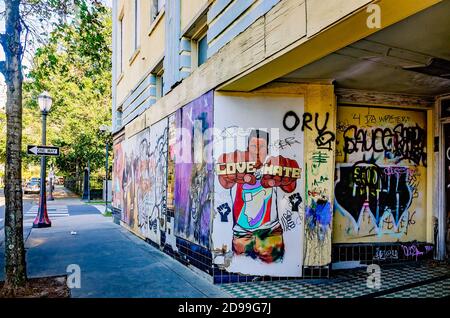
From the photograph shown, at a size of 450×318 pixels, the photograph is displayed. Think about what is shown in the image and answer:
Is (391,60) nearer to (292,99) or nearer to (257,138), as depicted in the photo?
(292,99)

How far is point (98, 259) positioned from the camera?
27.8 feet

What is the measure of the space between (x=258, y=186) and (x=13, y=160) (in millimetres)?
3757

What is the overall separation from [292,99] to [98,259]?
16.6ft

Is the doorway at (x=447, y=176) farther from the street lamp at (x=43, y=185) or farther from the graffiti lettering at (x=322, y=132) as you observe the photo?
the street lamp at (x=43, y=185)

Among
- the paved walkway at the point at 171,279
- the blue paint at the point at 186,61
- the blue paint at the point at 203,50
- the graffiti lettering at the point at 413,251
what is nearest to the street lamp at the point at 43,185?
the paved walkway at the point at 171,279

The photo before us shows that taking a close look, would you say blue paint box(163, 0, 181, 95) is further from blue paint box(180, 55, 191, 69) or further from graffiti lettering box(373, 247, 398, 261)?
graffiti lettering box(373, 247, 398, 261)

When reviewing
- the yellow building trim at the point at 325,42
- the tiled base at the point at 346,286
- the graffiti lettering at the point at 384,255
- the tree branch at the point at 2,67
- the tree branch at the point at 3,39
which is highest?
the tree branch at the point at 3,39

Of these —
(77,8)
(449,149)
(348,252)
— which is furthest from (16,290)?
(449,149)

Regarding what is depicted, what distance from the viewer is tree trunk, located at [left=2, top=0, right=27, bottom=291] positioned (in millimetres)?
6039

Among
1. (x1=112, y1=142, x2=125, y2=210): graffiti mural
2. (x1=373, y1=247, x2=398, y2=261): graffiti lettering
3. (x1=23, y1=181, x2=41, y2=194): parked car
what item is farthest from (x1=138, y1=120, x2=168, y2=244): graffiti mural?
(x1=23, y1=181, x2=41, y2=194): parked car

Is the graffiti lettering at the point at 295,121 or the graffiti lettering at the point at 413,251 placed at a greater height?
the graffiti lettering at the point at 295,121

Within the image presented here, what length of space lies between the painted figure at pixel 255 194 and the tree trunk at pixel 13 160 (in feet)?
10.1

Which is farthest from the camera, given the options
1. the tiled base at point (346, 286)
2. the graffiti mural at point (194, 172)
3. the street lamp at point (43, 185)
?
the street lamp at point (43, 185)

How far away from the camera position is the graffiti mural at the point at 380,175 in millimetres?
7570
